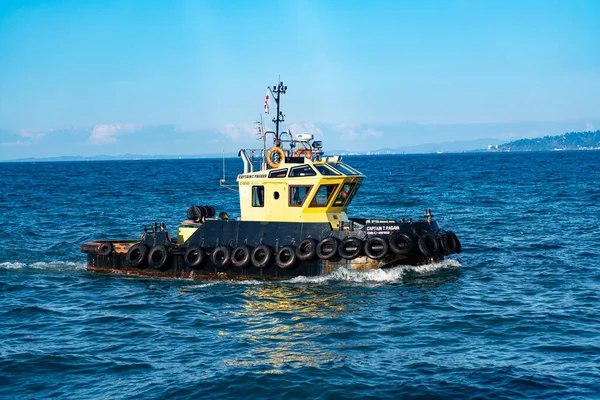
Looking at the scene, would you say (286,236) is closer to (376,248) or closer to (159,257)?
(376,248)

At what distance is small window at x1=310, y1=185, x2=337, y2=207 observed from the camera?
74.9 feet

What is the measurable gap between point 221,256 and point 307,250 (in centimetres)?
299

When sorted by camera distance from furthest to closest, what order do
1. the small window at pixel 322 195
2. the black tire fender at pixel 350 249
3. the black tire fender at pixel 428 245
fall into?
the small window at pixel 322 195
the black tire fender at pixel 428 245
the black tire fender at pixel 350 249

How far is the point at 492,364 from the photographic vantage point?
14453 mm

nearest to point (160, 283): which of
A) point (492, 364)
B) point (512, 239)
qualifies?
point (492, 364)

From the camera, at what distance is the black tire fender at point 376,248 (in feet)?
70.9

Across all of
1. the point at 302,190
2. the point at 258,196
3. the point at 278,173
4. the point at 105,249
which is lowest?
the point at 105,249

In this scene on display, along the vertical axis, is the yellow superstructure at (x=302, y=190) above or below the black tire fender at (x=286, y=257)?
above

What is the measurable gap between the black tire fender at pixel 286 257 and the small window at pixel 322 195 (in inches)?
70.7

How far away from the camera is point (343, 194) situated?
911 inches

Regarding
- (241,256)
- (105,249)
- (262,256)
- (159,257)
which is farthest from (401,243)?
(105,249)

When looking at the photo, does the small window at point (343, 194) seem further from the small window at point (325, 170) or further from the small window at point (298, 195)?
the small window at point (298, 195)

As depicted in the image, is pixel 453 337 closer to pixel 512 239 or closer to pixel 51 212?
pixel 512 239

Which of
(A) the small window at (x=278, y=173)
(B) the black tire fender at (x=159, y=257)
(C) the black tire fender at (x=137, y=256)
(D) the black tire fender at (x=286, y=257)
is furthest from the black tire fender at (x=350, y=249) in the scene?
(C) the black tire fender at (x=137, y=256)
